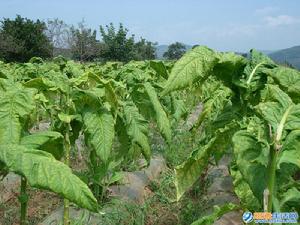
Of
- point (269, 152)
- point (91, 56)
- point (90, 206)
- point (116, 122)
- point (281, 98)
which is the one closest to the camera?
point (90, 206)

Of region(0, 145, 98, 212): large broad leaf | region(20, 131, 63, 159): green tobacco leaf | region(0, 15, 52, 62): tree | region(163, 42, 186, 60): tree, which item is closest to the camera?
region(0, 145, 98, 212): large broad leaf

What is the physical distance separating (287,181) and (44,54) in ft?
96.0

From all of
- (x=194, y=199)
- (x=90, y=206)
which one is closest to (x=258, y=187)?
(x=90, y=206)

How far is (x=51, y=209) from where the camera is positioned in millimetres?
4121

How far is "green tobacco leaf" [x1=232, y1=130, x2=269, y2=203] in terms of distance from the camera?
5.91 feet

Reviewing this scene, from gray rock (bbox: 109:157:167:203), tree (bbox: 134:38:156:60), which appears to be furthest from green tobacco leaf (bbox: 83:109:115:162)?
tree (bbox: 134:38:156:60)

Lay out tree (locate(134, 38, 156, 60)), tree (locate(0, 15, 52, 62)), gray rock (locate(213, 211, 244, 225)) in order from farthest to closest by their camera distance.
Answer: tree (locate(134, 38, 156, 60))
tree (locate(0, 15, 52, 62))
gray rock (locate(213, 211, 244, 225))

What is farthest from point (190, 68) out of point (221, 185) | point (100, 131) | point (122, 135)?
point (221, 185)

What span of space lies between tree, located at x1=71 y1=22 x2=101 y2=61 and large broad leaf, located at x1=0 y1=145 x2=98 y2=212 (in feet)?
106

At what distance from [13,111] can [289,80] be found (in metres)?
1.31

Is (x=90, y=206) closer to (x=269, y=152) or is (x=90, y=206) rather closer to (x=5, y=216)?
(x=269, y=152)

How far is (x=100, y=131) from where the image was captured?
8.43 ft

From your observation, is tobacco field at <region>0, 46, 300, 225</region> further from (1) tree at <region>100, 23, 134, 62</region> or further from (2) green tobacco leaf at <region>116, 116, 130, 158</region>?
(1) tree at <region>100, 23, 134, 62</region>

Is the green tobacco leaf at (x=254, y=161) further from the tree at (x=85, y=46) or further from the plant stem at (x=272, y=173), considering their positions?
the tree at (x=85, y=46)
